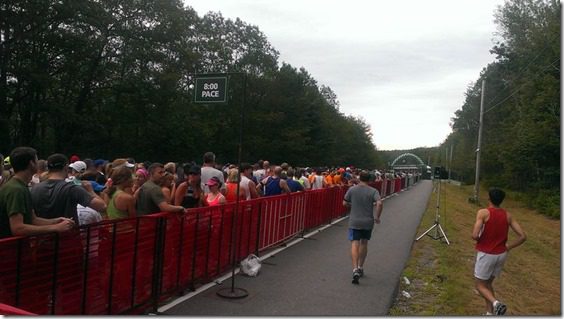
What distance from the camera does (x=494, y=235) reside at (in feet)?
20.8

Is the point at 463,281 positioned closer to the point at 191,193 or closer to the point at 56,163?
the point at 191,193

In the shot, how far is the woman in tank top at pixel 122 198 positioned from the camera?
228 inches

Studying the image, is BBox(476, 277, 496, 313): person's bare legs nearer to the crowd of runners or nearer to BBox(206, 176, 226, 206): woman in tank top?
the crowd of runners

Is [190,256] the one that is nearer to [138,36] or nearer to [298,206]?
[298,206]

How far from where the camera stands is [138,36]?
3400 centimetres

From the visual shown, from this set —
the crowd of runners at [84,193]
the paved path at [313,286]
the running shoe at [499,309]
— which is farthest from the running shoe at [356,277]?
the crowd of runners at [84,193]

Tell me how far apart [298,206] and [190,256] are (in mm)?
5293

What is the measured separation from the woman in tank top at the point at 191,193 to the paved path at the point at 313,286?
1.24m

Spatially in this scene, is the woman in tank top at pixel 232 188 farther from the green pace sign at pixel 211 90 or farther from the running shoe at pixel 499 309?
the running shoe at pixel 499 309

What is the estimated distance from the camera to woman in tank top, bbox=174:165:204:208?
709cm

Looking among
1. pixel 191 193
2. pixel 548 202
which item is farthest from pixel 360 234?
pixel 548 202

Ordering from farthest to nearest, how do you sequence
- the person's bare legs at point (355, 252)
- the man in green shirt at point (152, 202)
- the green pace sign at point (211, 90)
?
the person's bare legs at point (355, 252)
the green pace sign at point (211, 90)
the man in green shirt at point (152, 202)

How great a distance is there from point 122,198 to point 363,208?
3849mm

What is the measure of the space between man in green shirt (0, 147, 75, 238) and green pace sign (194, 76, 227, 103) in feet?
8.91
